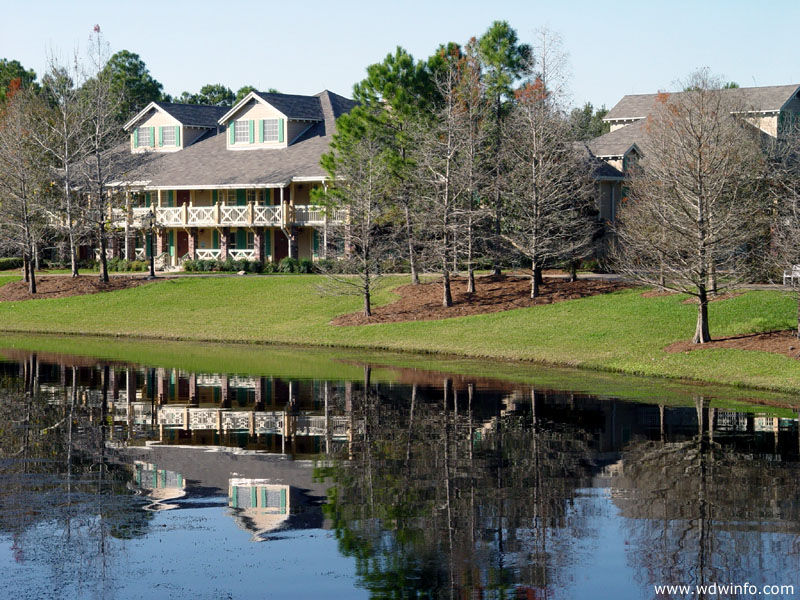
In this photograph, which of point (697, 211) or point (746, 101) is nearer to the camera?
point (697, 211)

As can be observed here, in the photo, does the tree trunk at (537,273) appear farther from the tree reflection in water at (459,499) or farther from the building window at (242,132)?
the building window at (242,132)

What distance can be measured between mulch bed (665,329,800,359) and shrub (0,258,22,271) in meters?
46.7

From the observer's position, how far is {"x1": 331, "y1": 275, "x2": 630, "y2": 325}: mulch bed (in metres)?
41.9

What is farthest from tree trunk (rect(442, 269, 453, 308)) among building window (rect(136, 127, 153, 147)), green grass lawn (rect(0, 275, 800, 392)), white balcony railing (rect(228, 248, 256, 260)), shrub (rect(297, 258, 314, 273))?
building window (rect(136, 127, 153, 147))

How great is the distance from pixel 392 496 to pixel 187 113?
5714 cm

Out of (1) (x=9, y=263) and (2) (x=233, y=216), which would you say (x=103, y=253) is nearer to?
(2) (x=233, y=216)

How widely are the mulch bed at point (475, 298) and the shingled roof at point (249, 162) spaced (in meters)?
14.0

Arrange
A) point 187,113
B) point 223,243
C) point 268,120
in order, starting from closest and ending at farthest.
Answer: point 223,243 → point 268,120 → point 187,113

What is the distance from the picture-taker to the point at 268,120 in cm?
6400

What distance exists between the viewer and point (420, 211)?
45781 mm

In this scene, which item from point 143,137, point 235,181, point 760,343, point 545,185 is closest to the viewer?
point 760,343

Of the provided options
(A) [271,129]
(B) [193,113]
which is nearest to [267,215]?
(A) [271,129]

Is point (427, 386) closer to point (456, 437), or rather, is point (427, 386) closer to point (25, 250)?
point (456, 437)

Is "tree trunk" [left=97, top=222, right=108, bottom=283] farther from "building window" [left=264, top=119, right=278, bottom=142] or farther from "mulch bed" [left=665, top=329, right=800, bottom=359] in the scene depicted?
"mulch bed" [left=665, top=329, right=800, bottom=359]
